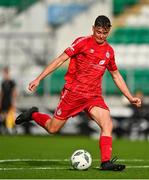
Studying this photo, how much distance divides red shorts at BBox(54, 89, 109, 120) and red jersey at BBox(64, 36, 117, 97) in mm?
72

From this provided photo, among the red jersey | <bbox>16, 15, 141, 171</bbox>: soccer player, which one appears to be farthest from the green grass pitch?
the red jersey

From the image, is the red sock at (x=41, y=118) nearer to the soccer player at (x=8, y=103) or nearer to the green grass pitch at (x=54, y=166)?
the green grass pitch at (x=54, y=166)

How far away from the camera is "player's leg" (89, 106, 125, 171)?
384 inches

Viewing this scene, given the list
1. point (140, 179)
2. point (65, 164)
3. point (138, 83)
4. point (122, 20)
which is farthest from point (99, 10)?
point (140, 179)

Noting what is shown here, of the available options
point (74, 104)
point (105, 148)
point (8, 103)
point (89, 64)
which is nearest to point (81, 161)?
point (105, 148)

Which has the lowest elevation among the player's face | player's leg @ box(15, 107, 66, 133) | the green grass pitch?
the green grass pitch

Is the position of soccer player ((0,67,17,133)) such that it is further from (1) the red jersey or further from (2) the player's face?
(2) the player's face

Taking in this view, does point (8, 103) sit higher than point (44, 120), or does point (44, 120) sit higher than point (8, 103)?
point (8, 103)

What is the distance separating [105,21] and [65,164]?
256cm

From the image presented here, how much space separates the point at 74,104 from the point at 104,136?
0.68m

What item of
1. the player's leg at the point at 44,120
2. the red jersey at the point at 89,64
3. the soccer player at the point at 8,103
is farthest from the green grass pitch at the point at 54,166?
the soccer player at the point at 8,103

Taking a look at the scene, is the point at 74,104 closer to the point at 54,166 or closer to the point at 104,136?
the point at 104,136

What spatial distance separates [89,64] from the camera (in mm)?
10141

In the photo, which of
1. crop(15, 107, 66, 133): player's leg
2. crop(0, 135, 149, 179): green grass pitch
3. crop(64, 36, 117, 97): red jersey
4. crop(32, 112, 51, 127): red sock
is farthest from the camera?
crop(32, 112, 51, 127): red sock
